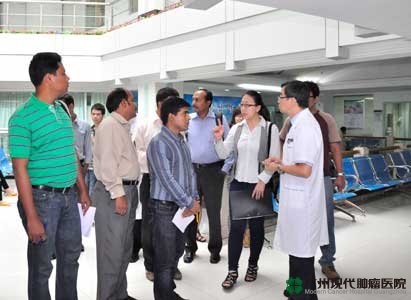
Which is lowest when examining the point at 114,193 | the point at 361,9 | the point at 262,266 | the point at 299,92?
the point at 262,266

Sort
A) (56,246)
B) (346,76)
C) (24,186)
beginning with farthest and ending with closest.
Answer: (346,76) → (56,246) → (24,186)

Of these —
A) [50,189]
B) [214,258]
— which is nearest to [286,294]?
[214,258]

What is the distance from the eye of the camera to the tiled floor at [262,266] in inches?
122

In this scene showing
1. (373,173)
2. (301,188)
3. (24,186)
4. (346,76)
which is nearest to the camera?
(24,186)

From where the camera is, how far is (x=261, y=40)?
18.0 ft

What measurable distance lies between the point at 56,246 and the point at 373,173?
596 cm

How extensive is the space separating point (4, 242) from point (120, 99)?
2.91 m

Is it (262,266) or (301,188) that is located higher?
(301,188)

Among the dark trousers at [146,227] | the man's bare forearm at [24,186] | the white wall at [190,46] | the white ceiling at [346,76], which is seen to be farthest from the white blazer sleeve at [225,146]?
the white ceiling at [346,76]

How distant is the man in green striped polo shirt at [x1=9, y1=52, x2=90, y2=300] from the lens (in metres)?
2.05

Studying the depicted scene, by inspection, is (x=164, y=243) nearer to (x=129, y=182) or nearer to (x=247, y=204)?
(x=129, y=182)

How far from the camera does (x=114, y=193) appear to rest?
100 inches

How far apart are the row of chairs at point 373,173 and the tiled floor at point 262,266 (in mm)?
942

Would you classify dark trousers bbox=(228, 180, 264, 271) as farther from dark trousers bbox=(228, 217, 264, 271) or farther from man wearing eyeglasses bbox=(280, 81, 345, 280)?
man wearing eyeglasses bbox=(280, 81, 345, 280)
